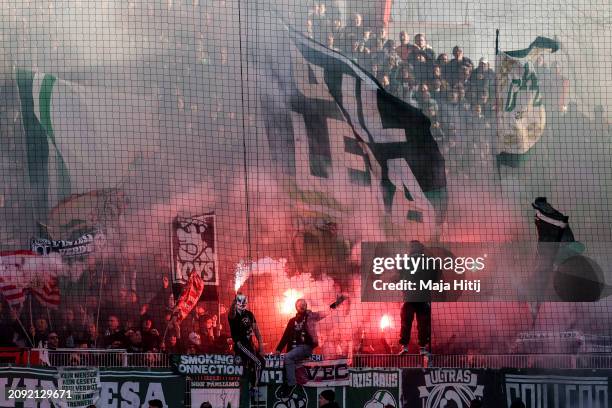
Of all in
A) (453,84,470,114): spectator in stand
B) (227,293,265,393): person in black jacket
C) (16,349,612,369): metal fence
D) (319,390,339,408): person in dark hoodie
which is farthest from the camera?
(453,84,470,114): spectator in stand

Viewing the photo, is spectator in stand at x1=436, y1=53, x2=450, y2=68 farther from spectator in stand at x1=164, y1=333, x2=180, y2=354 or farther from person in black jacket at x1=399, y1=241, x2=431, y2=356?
spectator in stand at x1=164, y1=333, x2=180, y2=354

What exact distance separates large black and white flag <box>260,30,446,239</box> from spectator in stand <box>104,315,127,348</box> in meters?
3.14

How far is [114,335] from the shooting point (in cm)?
1351

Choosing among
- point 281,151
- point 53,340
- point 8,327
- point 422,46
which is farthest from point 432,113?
point 8,327

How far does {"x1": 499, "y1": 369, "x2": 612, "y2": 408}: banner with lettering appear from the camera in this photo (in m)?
10.1

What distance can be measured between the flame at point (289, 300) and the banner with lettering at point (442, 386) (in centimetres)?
360

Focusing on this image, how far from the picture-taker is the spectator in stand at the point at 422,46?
14008 millimetres

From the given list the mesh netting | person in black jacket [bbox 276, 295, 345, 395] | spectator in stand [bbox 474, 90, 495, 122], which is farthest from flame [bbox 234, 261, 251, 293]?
spectator in stand [bbox 474, 90, 495, 122]

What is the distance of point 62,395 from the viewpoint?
10.3 m

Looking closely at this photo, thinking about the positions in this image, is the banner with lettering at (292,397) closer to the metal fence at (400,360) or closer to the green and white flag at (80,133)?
the metal fence at (400,360)

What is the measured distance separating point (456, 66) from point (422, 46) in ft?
1.90

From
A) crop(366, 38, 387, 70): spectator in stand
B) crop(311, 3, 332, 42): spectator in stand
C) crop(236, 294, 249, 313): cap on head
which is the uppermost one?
crop(311, 3, 332, 42): spectator in stand

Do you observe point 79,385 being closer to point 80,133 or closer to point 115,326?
point 115,326

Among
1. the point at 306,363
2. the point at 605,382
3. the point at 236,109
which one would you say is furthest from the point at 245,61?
the point at 605,382
